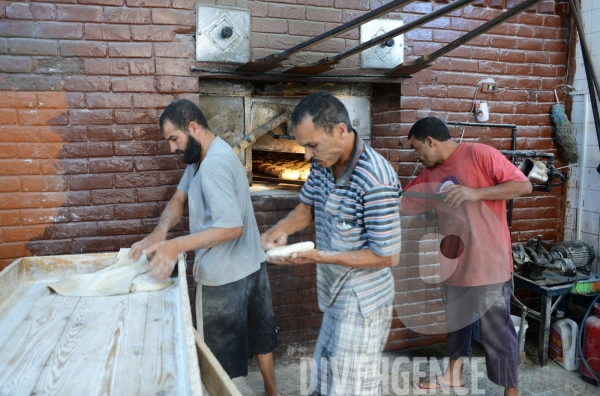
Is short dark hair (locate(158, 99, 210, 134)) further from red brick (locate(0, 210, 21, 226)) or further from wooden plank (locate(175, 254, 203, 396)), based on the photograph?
red brick (locate(0, 210, 21, 226))

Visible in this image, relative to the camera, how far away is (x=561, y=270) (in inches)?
151

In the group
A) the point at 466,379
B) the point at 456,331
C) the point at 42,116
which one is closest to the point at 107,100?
the point at 42,116

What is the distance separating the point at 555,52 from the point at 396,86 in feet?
5.06

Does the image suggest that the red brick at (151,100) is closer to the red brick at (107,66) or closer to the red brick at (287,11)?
the red brick at (107,66)

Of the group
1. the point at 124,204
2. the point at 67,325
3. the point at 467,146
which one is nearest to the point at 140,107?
the point at 124,204

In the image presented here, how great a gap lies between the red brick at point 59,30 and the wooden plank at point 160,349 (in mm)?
1771

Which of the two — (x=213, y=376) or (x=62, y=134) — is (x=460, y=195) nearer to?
(x=213, y=376)

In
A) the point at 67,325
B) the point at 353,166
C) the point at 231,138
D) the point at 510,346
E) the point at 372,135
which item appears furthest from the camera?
the point at 372,135

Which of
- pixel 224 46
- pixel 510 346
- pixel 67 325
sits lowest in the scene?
pixel 510 346

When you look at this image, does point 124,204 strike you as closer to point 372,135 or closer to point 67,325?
point 67,325

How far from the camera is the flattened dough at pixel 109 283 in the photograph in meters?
2.34

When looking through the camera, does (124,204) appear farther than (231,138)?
No

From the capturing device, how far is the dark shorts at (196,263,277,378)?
9.20 feet

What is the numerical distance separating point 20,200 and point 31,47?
94 cm
